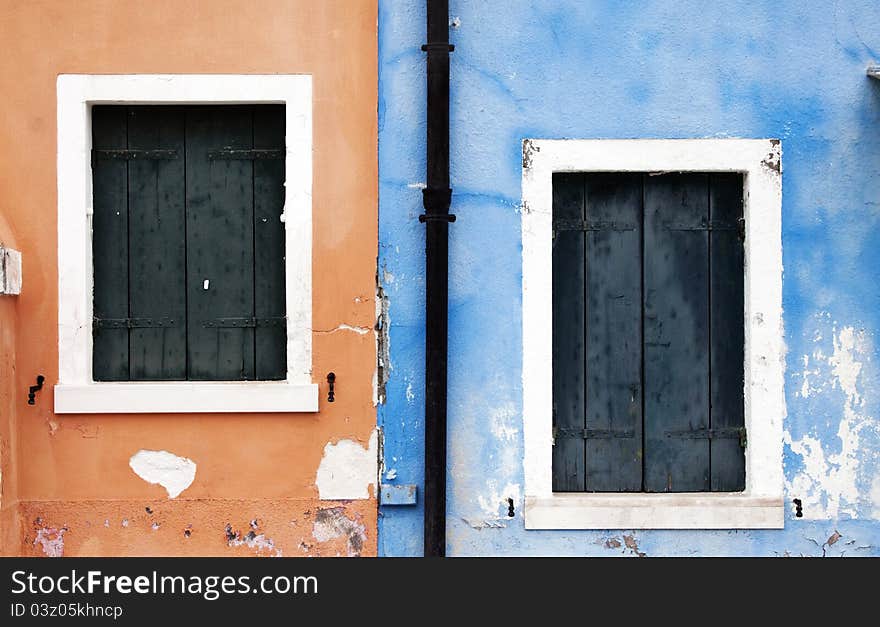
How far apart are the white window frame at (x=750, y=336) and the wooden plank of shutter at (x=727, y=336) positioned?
11cm

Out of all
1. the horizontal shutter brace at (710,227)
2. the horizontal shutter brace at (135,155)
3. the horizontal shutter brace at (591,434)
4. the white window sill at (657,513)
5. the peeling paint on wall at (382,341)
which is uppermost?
the horizontal shutter brace at (135,155)

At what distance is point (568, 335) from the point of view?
501 centimetres

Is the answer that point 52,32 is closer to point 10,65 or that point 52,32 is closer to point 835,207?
point 10,65

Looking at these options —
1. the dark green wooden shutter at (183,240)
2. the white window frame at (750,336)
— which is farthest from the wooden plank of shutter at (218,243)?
the white window frame at (750,336)

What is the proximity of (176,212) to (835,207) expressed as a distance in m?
3.21

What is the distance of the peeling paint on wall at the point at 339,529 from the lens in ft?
16.0

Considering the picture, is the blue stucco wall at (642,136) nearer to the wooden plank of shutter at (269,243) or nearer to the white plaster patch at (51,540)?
the wooden plank of shutter at (269,243)

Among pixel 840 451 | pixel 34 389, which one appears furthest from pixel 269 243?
pixel 840 451

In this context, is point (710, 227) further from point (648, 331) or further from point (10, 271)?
point (10, 271)

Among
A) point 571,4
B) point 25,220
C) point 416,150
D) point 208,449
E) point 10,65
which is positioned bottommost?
point 208,449

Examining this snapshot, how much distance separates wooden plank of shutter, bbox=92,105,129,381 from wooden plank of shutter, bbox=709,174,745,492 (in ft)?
9.50

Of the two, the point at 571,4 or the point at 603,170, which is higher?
the point at 571,4

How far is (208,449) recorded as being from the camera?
15.9ft

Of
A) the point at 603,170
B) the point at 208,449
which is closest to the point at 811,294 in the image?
the point at 603,170
